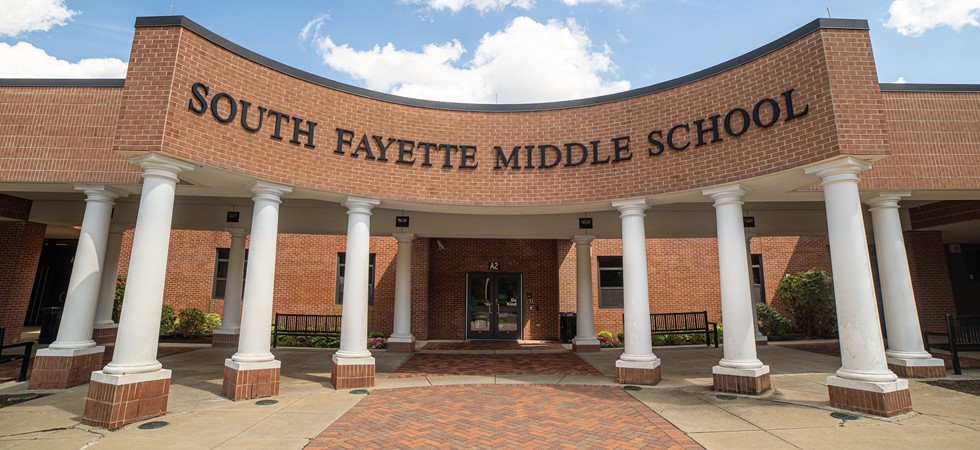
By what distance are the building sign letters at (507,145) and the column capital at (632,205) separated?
82 centimetres

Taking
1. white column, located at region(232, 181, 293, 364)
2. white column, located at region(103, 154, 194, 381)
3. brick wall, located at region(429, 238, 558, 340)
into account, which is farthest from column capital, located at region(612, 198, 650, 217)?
brick wall, located at region(429, 238, 558, 340)

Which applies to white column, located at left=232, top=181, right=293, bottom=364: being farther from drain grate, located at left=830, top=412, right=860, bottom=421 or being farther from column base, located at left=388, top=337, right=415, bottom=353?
drain grate, located at left=830, top=412, right=860, bottom=421

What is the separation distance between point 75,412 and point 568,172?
28.9 feet

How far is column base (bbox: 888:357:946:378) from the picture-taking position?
852cm

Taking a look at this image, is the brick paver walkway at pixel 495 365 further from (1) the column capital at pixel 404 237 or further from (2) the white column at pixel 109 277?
(2) the white column at pixel 109 277

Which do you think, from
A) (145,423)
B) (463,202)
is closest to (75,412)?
(145,423)

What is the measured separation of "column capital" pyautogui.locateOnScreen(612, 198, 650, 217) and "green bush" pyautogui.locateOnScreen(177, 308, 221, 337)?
52.4 ft

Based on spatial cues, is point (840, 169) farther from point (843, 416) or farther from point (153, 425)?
point (153, 425)

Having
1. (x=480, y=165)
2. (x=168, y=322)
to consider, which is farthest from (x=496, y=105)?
(x=168, y=322)

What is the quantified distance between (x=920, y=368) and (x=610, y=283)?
10.6 metres

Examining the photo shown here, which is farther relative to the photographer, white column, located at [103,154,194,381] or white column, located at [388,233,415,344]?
white column, located at [388,233,415,344]

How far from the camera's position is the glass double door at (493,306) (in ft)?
57.6

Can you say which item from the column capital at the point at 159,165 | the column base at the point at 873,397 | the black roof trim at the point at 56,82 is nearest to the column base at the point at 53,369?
the column capital at the point at 159,165

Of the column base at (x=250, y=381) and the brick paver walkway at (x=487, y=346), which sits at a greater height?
the column base at (x=250, y=381)
